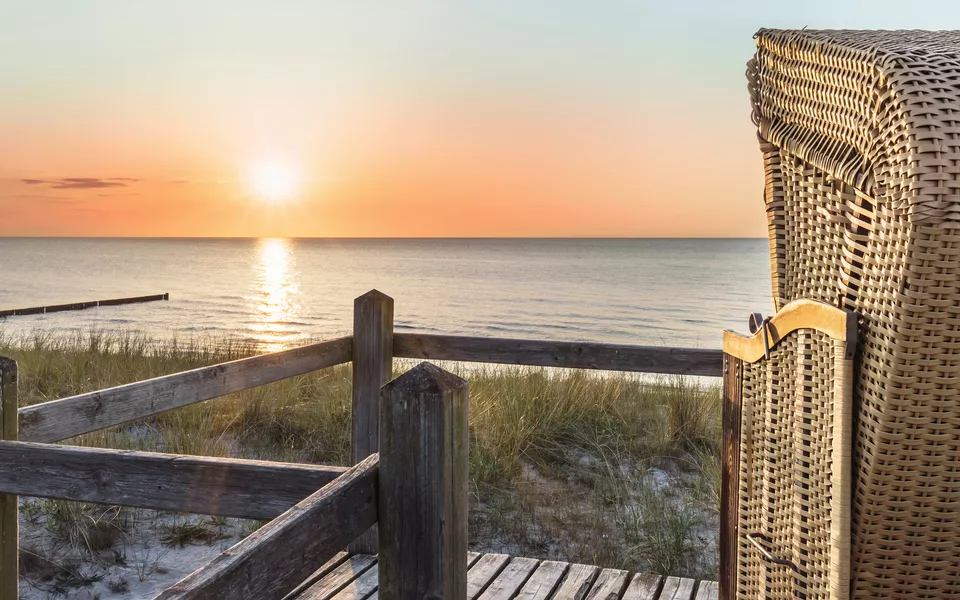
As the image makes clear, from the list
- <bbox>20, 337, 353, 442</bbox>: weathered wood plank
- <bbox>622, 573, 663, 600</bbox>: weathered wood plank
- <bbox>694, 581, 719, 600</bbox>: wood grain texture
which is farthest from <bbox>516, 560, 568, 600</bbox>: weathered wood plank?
<bbox>20, 337, 353, 442</bbox>: weathered wood plank

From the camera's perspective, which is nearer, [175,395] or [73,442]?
[175,395]

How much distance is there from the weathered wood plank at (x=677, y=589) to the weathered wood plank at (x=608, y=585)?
190mm

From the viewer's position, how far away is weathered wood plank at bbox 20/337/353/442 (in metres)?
2.31

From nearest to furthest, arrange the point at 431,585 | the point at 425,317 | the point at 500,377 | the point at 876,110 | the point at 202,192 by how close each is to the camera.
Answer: the point at 876,110, the point at 431,585, the point at 500,377, the point at 425,317, the point at 202,192

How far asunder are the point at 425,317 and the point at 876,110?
27.8m

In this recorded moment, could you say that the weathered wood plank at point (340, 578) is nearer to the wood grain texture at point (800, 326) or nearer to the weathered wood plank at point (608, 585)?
the weathered wood plank at point (608, 585)

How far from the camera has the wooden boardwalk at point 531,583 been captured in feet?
10.4

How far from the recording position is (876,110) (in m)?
1.36

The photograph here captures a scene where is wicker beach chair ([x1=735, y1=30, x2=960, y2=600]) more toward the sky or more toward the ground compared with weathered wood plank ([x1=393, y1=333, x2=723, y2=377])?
more toward the sky

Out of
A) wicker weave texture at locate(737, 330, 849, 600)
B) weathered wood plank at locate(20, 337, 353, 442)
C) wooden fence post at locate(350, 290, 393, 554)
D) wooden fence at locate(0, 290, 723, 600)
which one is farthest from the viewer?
wooden fence post at locate(350, 290, 393, 554)

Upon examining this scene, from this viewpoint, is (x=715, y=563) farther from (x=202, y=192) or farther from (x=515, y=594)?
(x=202, y=192)

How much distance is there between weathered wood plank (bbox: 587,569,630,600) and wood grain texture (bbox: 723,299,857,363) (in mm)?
1436

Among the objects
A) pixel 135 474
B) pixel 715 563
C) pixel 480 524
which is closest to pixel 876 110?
pixel 135 474

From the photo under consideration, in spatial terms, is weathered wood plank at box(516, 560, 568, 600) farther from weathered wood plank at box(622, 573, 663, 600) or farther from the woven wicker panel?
the woven wicker panel
